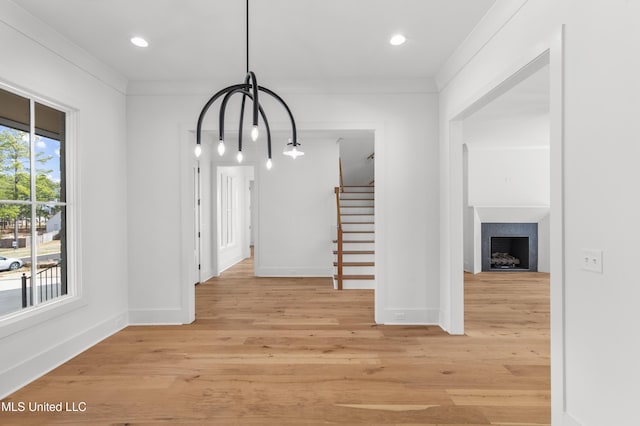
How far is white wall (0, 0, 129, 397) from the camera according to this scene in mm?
2459

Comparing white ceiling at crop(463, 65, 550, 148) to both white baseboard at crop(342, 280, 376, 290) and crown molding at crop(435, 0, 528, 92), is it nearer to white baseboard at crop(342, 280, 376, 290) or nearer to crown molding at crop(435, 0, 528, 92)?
crown molding at crop(435, 0, 528, 92)

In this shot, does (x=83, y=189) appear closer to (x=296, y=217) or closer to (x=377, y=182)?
(x=377, y=182)

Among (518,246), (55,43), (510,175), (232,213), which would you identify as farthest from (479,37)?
(232,213)

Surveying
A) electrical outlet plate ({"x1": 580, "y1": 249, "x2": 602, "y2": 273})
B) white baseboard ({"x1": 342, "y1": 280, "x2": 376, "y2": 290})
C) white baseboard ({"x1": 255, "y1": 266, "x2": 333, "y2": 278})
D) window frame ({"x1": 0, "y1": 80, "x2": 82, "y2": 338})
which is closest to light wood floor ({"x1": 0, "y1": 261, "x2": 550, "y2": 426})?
window frame ({"x1": 0, "y1": 80, "x2": 82, "y2": 338})

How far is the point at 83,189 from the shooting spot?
317 centimetres

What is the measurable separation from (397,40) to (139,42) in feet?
7.32

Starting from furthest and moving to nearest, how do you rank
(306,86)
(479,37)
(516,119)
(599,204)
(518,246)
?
1. (518,246)
2. (516,119)
3. (306,86)
4. (479,37)
5. (599,204)

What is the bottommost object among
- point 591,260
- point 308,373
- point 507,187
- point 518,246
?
point 308,373

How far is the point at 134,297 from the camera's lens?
12.6 ft

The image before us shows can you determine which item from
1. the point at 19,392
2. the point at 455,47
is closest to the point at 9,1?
the point at 19,392

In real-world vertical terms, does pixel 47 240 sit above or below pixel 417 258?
above

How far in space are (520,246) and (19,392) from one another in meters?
8.22

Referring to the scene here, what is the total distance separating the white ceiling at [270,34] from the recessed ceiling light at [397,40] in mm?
62

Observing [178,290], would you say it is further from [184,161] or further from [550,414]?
[550,414]
